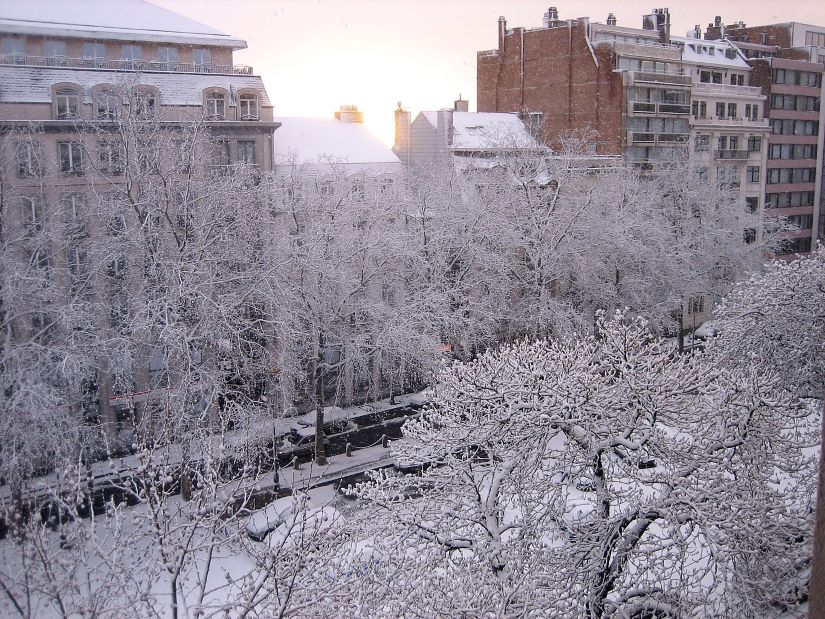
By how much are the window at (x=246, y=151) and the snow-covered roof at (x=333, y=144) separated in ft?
5.02

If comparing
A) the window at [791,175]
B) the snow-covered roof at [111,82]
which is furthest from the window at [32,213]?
the window at [791,175]

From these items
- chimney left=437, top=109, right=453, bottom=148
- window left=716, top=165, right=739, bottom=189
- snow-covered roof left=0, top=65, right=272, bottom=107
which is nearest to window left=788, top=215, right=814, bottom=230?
window left=716, top=165, right=739, bottom=189

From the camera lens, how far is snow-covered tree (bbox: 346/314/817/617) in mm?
7086

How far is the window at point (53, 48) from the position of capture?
11413 millimetres

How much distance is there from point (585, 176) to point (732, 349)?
1033 centimetres

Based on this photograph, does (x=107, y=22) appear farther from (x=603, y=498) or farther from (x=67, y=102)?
(x=603, y=498)

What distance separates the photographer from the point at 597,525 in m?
7.59

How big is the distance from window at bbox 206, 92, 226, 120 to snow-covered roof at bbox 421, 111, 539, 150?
8.18 m

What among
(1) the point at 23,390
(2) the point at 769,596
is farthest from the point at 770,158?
(1) the point at 23,390

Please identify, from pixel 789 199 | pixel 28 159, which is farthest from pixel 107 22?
pixel 789 199

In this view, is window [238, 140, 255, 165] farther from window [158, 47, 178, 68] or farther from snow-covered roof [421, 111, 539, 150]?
snow-covered roof [421, 111, 539, 150]

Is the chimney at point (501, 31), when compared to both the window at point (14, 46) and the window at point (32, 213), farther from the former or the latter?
the window at point (32, 213)

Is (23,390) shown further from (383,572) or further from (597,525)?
(597,525)

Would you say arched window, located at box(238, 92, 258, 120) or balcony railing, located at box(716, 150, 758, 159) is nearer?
arched window, located at box(238, 92, 258, 120)
